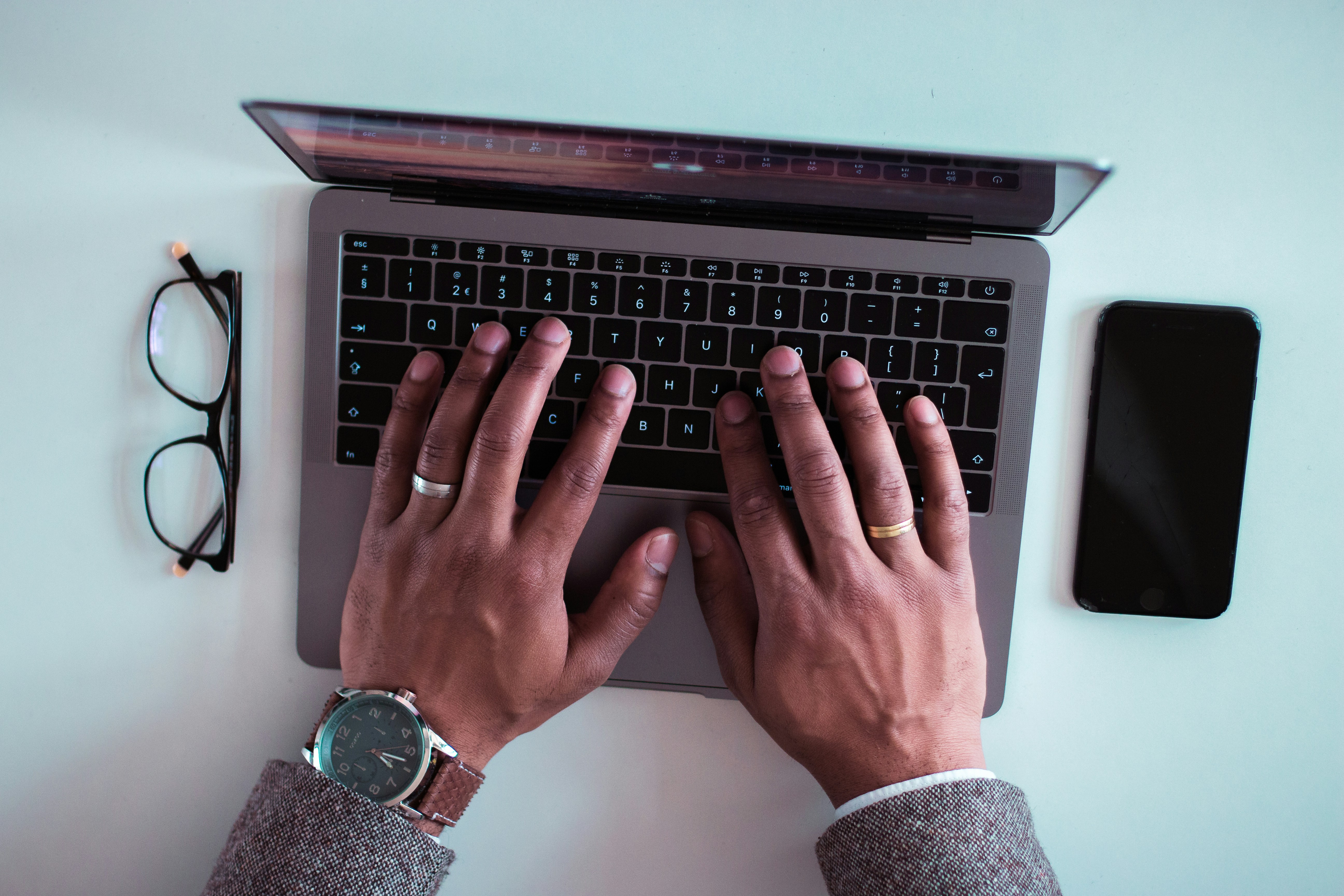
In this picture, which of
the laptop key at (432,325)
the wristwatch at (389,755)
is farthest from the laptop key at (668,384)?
the wristwatch at (389,755)

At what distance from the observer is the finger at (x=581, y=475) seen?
2.27ft

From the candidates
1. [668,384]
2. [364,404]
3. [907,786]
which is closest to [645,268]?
[668,384]

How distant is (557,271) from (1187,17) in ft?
2.39

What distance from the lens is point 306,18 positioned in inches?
29.5

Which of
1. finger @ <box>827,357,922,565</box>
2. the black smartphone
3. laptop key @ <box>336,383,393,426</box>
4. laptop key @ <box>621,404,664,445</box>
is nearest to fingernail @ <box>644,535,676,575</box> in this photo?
laptop key @ <box>621,404,664,445</box>

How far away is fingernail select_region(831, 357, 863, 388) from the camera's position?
700 millimetres

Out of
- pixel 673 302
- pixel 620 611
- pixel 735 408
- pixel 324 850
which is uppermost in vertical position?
pixel 673 302

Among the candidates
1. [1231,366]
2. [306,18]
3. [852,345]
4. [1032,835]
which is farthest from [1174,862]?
[306,18]

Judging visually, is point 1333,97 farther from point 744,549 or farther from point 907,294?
point 744,549

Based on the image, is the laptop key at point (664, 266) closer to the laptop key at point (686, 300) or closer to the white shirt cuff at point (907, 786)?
the laptop key at point (686, 300)

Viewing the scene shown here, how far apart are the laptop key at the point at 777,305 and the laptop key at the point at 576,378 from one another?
177 millimetres

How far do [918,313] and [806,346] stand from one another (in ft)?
0.39

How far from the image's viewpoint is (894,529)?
27.9 inches

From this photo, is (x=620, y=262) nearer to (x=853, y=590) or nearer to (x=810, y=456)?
(x=810, y=456)
